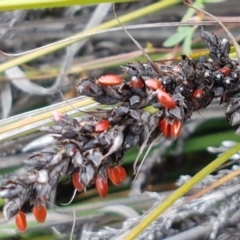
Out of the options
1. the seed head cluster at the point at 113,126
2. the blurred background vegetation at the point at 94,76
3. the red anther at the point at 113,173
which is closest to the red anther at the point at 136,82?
the seed head cluster at the point at 113,126

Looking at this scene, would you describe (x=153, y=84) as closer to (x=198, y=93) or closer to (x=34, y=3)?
(x=198, y=93)

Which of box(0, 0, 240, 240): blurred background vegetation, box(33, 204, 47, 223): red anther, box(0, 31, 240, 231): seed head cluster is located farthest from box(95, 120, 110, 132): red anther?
box(0, 0, 240, 240): blurred background vegetation

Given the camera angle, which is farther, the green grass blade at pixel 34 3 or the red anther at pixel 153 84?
the green grass blade at pixel 34 3

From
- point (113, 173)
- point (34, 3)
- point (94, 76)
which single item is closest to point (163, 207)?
point (113, 173)

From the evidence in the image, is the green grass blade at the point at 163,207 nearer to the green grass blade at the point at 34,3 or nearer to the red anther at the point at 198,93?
the red anther at the point at 198,93

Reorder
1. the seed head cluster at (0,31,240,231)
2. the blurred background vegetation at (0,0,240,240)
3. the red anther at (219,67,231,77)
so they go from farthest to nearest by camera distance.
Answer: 1. the blurred background vegetation at (0,0,240,240)
2. the red anther at (219,67,231,77)
3. the seed head cluster at (0,31,240,231)

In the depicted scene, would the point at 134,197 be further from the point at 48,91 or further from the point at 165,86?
the point at 165,86

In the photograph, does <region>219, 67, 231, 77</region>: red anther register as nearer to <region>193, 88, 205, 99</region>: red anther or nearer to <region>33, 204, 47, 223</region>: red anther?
<region>193, 88, 205, 99</region>: red anther
